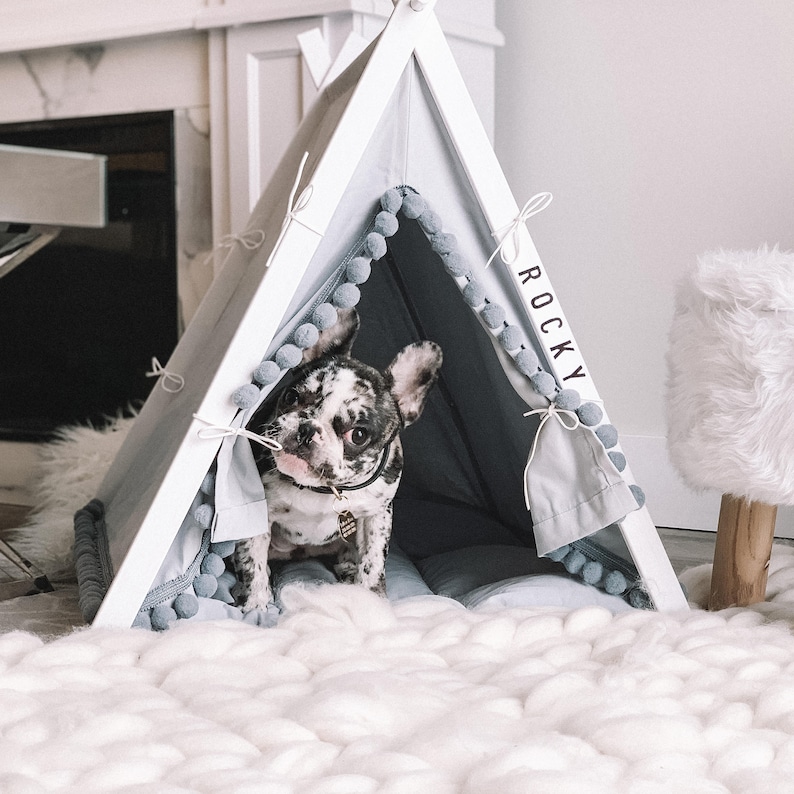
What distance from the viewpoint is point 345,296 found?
1.17 metres

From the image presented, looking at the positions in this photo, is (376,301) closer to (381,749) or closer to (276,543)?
(276,543)

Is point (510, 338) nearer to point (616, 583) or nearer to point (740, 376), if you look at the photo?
point (740, 376)

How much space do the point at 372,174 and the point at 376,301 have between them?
0.38 metres

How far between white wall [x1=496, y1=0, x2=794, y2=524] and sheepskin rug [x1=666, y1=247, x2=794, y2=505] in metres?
0.96

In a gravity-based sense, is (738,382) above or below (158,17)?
below

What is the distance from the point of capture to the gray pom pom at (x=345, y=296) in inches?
46.2

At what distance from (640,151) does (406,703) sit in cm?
173

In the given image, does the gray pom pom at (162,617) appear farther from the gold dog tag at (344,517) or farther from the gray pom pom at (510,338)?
the gray pom pom at (510,338)

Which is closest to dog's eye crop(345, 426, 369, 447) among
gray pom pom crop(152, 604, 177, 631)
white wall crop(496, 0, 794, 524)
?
gray pom pom crop(152, 604, 177, 631)

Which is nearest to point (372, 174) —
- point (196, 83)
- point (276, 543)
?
point (276, 543)

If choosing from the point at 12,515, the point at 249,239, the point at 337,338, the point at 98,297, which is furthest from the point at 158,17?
the point at 337,338

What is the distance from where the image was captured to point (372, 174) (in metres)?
1.23

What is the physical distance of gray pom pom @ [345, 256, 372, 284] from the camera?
1184mm

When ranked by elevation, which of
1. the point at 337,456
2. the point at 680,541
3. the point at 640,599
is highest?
the point at 337,456
